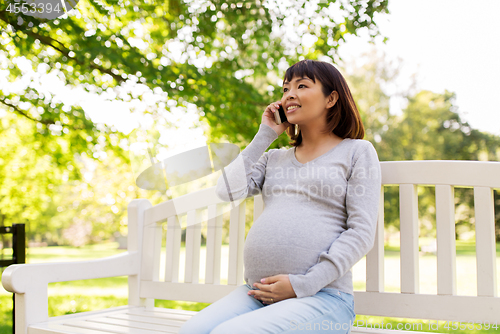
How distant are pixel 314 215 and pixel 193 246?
945 millimetres

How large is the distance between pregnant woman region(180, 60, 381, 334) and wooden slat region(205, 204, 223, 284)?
417 mm

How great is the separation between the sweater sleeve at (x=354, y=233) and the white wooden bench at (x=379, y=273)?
1.09ft

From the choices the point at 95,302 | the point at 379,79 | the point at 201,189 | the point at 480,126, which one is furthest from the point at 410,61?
the point at 201,189

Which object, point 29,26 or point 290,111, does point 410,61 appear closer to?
point 29,26

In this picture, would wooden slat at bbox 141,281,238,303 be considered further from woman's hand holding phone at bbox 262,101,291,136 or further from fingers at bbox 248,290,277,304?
woman's hand holding phone at bbox 262,101,291,136

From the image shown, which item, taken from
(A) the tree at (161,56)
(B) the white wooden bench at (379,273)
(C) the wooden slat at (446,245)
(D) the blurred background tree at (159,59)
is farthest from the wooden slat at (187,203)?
(A) the tree at (161,56)

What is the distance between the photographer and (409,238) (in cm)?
189

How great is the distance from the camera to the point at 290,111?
6.01ft

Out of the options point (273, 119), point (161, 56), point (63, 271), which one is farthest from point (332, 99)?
point (161, 56)

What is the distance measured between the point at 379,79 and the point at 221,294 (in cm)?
1712

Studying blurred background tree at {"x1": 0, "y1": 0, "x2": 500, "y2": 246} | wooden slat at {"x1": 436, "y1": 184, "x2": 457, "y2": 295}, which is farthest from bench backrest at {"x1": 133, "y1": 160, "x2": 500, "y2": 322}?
blurred background tree at {"x1": 0, "y1": 0, "x2": 500, "y2": 246}

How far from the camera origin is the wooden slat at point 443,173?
181cm

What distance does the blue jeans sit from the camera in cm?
136

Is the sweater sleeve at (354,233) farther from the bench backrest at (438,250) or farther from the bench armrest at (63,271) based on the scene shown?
the bench armrest at (63,271)
